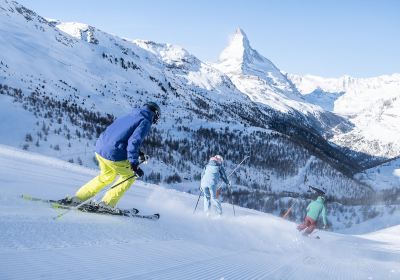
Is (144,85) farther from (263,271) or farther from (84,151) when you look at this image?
(263,271)

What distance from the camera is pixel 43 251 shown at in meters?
4.49

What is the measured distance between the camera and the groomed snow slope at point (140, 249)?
434 centimetres

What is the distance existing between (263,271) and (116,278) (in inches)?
105

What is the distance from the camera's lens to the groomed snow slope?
434cm

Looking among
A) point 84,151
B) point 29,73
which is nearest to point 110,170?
point 84,151

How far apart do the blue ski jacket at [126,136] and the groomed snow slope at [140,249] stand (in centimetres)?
102

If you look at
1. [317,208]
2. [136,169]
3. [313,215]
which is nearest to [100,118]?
[317,208]

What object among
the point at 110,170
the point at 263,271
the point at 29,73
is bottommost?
the point at 263,271

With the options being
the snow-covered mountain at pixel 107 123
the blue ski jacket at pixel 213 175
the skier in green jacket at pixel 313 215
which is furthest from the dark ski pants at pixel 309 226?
the snow-covered mountain at pixel 107 123

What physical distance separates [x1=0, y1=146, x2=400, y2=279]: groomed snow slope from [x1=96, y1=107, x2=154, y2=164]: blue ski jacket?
1.02m

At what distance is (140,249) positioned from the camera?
5566 millimetres

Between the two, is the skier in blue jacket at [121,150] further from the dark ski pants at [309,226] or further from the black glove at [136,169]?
the dark ski pants at [309,226]

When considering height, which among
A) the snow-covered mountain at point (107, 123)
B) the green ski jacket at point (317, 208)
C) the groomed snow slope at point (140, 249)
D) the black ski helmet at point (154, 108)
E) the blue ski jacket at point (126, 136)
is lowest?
the groomed snow slope at point (140, 249)


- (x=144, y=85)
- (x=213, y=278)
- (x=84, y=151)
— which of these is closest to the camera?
(x=213, y=278)
